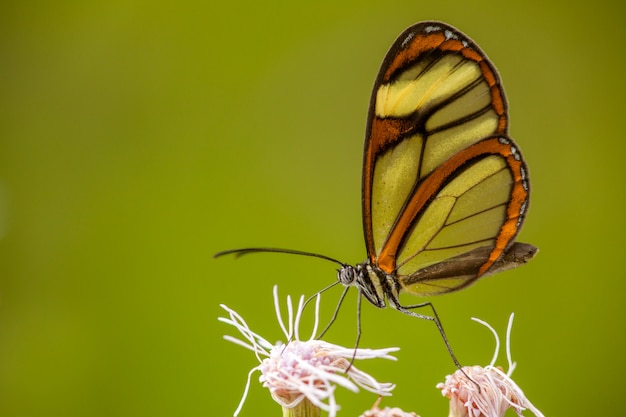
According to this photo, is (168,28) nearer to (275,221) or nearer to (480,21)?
(275,221)

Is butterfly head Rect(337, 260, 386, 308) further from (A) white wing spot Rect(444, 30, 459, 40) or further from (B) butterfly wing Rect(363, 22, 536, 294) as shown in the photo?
(A) white wing spot Rect(444, 30, 459, 40)

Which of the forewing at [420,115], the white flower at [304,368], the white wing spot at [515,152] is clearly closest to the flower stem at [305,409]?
the white flower at [304,368]

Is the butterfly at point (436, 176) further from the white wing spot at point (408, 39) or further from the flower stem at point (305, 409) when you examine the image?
the flower stem at point (305, 409)

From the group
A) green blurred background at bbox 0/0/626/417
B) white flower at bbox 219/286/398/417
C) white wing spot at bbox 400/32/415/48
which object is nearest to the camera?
white flower at bbox 219/286/398/417

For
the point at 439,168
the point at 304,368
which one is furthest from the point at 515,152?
the point at 304,368

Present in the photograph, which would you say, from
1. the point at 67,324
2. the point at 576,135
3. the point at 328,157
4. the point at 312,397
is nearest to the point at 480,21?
the point at 576,135

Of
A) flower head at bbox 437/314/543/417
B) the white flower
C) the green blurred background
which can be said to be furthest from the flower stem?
the green blurred background

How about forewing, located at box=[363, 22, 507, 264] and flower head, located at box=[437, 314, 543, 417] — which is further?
forewing, located at box=[363, 22, 507, 264]
